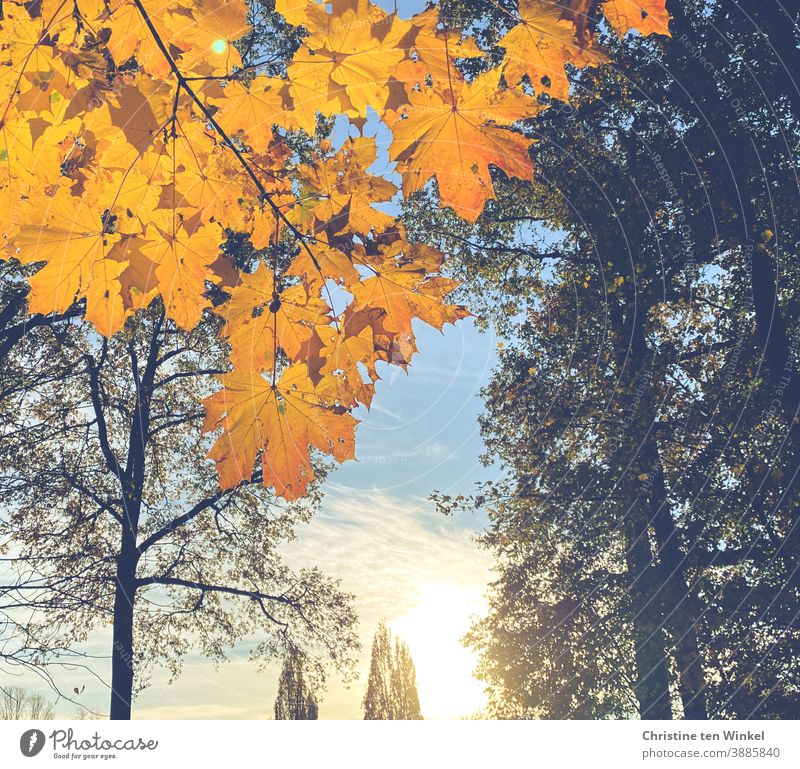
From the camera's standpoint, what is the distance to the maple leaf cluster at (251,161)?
1.84 m

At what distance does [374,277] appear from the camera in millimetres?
2332

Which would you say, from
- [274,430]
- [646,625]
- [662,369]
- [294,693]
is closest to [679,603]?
[646,625]

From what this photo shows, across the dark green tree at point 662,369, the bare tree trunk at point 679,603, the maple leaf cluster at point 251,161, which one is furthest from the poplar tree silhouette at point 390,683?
the maple leaf cluster at point 251,161

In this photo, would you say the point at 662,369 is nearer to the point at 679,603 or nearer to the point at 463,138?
the point at 679,603

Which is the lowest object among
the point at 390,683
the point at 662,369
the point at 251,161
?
the point at 390,683

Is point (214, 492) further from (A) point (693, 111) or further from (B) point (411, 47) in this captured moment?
(B) point (411, 47)

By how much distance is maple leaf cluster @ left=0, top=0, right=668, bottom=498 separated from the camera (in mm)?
1837

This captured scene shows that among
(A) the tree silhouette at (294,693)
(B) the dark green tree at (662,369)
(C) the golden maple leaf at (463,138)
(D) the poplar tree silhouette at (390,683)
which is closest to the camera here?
(C) the golden maple leaf at (463,138)

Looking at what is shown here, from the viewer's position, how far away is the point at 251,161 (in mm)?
2461

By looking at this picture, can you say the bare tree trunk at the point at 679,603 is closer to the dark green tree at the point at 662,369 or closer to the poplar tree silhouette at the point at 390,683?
the dark green tree at the point at 662,369

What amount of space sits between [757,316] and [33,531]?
1346cm
